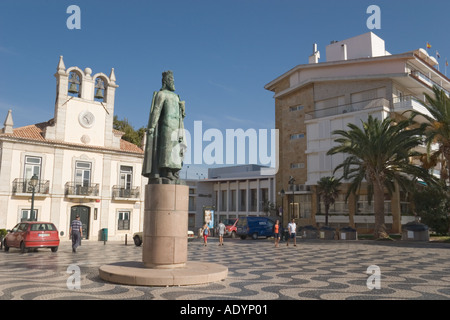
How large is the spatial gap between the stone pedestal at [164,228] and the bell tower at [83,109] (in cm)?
2148

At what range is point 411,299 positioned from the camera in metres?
6.57

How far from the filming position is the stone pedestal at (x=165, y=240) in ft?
27.0

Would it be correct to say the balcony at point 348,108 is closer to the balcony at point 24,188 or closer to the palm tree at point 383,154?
the palm tree at point 383,154

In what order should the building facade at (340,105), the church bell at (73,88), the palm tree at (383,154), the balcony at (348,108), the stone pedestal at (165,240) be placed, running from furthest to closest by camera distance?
the building facade at (340,105) < the balcony at (348,108) < the church bell at (73,88) < the palm tree at (383,154) < the stone pedestal at (165,240)

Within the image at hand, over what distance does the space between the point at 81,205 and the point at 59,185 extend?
2.19 metres

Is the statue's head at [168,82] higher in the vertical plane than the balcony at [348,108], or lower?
lower

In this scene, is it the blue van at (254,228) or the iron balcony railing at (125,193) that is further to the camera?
the blue van at (254,228)

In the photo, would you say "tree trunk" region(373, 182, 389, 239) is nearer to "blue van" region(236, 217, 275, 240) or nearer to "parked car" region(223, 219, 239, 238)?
"blue van" region(236, 217, 275, 240)

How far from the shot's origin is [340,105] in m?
41.4

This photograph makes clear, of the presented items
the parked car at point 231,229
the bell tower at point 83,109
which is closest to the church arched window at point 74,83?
the bell tower at point 83,109

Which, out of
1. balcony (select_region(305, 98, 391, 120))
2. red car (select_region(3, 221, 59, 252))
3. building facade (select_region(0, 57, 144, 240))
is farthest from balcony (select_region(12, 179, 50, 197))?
balcony (select_region(305, 98, 391, 120))

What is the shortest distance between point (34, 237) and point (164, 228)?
11.3m

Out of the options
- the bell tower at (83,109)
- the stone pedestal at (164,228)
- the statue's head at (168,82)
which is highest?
the bell tower at (83,109)
